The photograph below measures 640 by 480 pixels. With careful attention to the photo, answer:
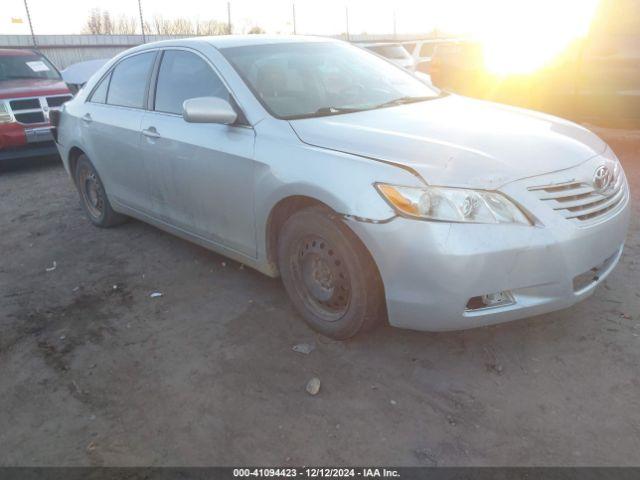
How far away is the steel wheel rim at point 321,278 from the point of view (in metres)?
2.95

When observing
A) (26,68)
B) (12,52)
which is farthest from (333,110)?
(12,52)

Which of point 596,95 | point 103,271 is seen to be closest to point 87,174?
point 103,271

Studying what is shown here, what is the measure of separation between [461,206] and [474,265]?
0.28 metres

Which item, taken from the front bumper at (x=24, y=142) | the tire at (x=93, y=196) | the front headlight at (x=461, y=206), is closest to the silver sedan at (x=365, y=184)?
the front headlight at (x=461, y=206)

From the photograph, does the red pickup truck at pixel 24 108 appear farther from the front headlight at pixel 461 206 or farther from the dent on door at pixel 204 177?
the front headlight at pixel 461 206

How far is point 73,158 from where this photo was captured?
5.43 m

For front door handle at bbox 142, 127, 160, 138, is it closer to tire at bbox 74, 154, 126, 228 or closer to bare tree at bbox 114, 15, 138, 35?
tire at bbox 74, 154, 126, 228

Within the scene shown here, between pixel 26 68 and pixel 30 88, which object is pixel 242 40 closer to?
pixel 30 88

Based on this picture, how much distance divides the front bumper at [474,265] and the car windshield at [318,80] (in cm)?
111

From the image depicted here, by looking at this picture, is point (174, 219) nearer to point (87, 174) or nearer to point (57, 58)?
point (87, 174)

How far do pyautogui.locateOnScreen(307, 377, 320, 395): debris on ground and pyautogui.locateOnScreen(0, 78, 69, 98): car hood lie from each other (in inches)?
302

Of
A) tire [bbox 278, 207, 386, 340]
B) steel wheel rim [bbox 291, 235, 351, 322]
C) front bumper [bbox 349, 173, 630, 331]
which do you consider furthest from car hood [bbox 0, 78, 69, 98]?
front bumper [bbox 349, 173, 630, 331]

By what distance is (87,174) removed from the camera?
5.30 m

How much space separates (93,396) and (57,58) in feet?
76.5
